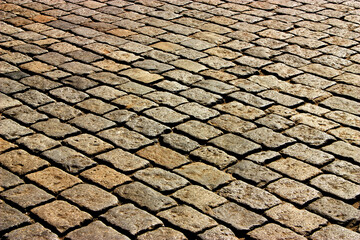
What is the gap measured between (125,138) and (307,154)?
150 cm

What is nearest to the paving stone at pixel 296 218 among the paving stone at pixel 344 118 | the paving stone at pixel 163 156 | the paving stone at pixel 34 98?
the paving stone at pixel 163 156

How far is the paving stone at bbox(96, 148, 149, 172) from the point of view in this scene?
4.47 m

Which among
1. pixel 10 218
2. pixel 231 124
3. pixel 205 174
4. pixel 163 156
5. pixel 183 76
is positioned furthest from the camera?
pixel 183 76

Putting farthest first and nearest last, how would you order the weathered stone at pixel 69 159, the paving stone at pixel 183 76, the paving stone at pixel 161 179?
the paving stone at pixel 183 76
the weathered stone at pixel 69 159
the paving stone at pixel 161 179

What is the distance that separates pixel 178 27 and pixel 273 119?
8.41 ft

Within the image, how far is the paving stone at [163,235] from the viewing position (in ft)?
12.1

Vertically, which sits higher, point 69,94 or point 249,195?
point 69,94

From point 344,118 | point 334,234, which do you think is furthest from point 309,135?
point 334,234

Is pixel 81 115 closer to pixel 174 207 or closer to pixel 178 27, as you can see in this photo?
pixel 174 207

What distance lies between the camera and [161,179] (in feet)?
14.2

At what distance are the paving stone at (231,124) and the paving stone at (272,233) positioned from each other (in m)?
1.32

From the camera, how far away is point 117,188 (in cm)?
421

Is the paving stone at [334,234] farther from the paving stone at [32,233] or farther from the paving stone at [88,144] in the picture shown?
the paving stone at [88,144]

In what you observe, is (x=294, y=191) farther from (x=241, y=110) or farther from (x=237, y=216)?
(x=241, y=110)
